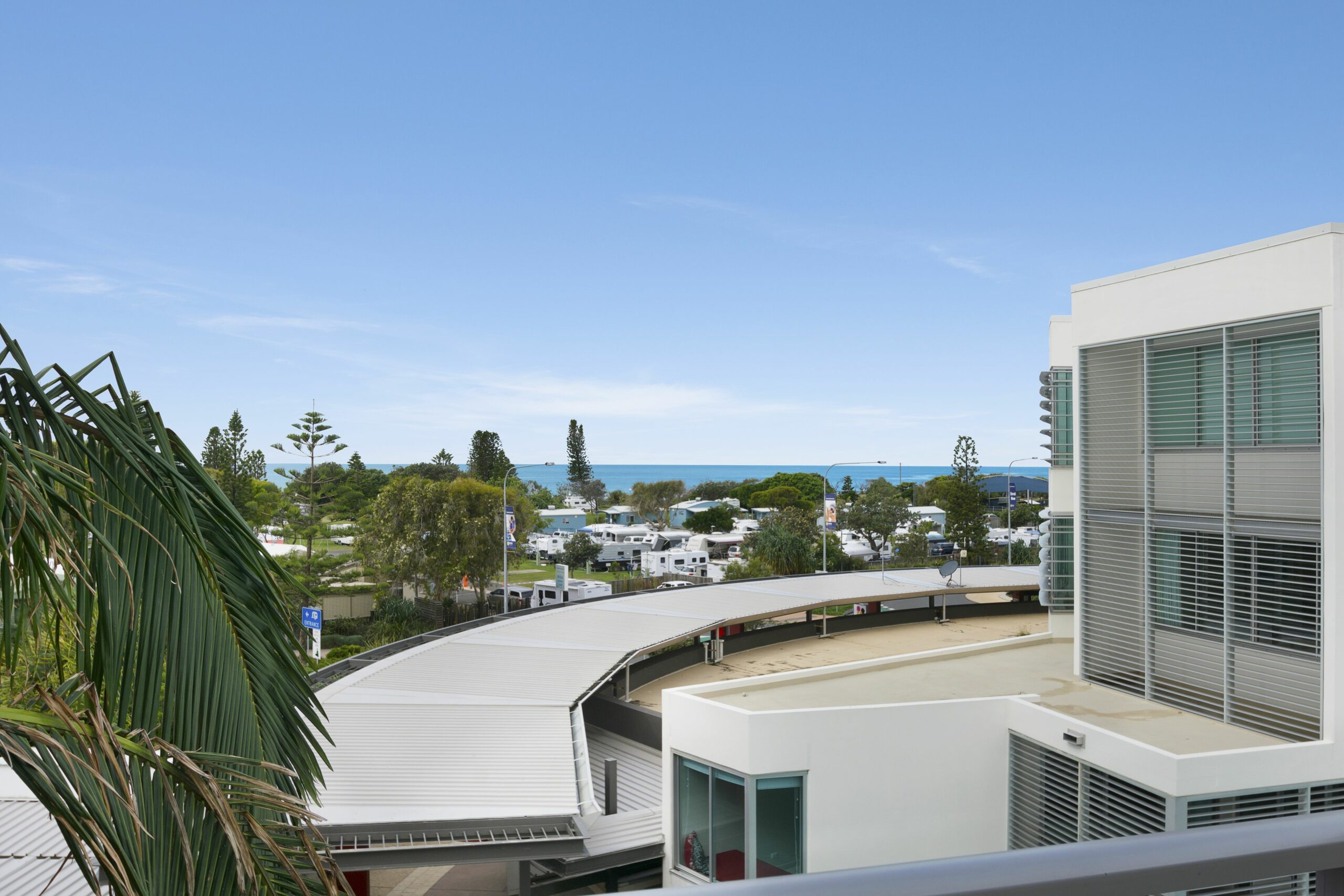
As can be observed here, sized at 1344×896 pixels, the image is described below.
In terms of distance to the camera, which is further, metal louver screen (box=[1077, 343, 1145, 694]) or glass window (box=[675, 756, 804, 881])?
metal louver screen (box=[1077, 343, 1145, 694])

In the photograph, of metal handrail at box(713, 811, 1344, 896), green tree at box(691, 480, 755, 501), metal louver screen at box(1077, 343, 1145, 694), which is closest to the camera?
metal handrail at box(713, 811, 1344, 896)

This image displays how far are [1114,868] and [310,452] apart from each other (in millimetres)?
46141

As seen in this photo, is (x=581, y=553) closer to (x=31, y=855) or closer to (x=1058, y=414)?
(x=1058, y=414)

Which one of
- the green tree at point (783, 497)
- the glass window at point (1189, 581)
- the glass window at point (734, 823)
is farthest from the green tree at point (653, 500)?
the glass window at point (1189, 581)

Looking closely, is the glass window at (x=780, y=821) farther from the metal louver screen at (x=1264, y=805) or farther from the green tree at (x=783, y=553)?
the green tree at (x=783, y=553)

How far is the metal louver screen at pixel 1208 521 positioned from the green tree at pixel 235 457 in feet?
146

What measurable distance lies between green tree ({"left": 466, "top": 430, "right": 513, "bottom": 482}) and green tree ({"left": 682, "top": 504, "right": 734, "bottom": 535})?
102 ft

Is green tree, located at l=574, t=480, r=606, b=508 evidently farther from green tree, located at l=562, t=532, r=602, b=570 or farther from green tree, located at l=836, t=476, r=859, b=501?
green tree, located at l=562, t=532, r=602, b=570

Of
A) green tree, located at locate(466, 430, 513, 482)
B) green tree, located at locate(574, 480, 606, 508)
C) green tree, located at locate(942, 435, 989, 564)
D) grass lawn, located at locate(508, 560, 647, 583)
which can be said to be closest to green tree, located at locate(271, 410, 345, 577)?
grass lawn, located at locate(508, 560, 647, 583)

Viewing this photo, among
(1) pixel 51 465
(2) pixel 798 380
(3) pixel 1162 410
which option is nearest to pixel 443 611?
(3) pixel 1162 410

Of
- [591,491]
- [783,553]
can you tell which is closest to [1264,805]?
[783,553]

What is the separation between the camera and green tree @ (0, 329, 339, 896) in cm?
163

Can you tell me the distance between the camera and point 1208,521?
10766 mm

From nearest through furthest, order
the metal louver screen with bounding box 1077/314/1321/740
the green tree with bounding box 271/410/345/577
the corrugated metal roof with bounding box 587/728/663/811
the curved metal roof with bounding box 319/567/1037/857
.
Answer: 1. the metal louver screen with bounding box 1077/314/1321/740
2. the curved metal roof with bounding box 319/567/1037/857
3. the corrugated metal roof with bounding box 587/728/663/811
4. the green tree with bounding box 271/410/345/577
